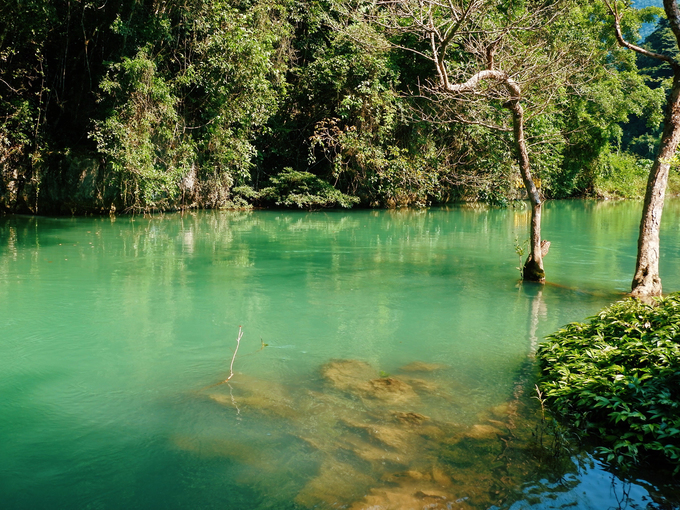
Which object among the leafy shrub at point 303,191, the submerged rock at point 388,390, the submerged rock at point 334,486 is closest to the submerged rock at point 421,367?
the submerged rock at point 388,390

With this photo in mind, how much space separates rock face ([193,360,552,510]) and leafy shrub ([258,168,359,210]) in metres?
17.3

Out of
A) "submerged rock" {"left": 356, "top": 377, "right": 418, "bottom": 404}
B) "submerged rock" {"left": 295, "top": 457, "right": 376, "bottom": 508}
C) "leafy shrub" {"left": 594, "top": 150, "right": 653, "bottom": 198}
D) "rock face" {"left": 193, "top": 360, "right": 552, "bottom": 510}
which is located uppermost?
"leafy shrub" {"left": 594, "top": 150, "right": 653, "bottom": 198}

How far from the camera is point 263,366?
5.64 metres

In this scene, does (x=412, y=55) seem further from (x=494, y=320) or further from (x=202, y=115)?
(x=494, y=320)

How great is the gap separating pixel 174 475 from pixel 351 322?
387 centimetres

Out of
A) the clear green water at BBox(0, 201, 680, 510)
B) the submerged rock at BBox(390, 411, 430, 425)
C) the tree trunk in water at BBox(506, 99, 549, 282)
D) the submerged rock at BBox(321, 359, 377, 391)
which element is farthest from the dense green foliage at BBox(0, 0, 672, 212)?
the submerged rock at BBox(390, 411, 430, 425)

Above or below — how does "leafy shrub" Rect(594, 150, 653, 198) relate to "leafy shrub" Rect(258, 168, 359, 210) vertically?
above

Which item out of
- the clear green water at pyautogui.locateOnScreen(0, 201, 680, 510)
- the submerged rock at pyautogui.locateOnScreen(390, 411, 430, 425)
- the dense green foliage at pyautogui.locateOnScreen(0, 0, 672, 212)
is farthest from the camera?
the dense green foliage at pyautogui.locateOnScreen(0, 0, 672, 212)

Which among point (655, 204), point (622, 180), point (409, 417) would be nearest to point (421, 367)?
point (409, 417)

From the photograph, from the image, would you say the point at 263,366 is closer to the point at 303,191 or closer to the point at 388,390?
the point at 388,390

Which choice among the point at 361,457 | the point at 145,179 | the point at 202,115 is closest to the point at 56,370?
the point at 361,457

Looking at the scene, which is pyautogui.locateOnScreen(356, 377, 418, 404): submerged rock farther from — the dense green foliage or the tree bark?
the dense green foliage

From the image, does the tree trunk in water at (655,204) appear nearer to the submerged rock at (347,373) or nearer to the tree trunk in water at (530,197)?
the tree trunk in water at (530,197)

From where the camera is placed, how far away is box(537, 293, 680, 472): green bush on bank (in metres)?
3.78
